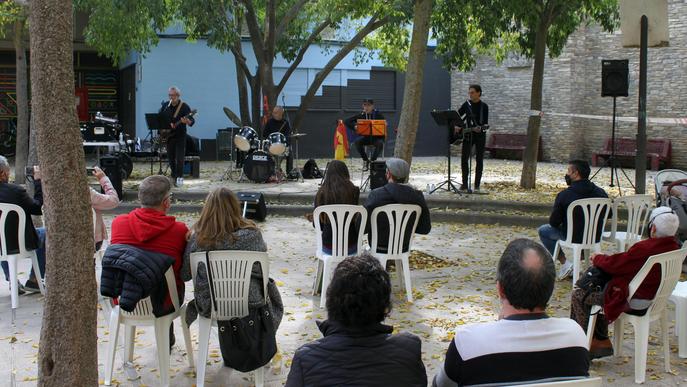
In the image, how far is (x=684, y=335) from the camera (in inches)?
200

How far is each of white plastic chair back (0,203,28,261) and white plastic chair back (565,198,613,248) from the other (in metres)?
4.39

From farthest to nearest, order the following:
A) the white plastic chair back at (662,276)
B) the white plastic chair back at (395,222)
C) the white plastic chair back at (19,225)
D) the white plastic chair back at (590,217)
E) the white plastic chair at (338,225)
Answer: the white plastic chair back at (590,217)
the white plastic chair back at (395,222)
the white plastic chair at (338,225)
the white plastic chair back at (19,225)
the white plastic chair back at (662,276)

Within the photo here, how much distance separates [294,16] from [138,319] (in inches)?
522

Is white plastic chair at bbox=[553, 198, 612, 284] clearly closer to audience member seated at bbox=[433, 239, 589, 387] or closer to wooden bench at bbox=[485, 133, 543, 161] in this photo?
audience member seated at bbox=[433, 239, 589, 387]

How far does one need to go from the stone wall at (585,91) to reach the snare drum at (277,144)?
902cm

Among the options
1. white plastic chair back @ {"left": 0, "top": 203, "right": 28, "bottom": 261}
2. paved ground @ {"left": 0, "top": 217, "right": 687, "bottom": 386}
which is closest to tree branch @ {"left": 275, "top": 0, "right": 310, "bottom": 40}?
paved ground @ {"left": 0, "top": 217, "right": 687, "bottom": 386}

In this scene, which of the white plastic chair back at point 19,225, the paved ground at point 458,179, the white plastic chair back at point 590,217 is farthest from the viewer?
the paved ground at point 458,179

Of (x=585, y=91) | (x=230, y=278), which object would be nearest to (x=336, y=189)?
(x=230, y=278)

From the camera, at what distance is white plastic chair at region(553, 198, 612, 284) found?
6613 mm

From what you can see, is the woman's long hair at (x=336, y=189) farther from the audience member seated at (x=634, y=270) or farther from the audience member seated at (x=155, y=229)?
the audience member seated at (x=634, y=270)

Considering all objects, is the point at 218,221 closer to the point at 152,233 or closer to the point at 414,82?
the point at 152,233

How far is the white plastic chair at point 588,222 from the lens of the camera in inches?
260

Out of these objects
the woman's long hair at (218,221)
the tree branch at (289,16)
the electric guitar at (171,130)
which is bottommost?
the woman's long hair at (218,221)

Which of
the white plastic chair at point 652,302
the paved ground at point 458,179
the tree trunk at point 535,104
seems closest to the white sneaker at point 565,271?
the white plastic chair at point 652,302
